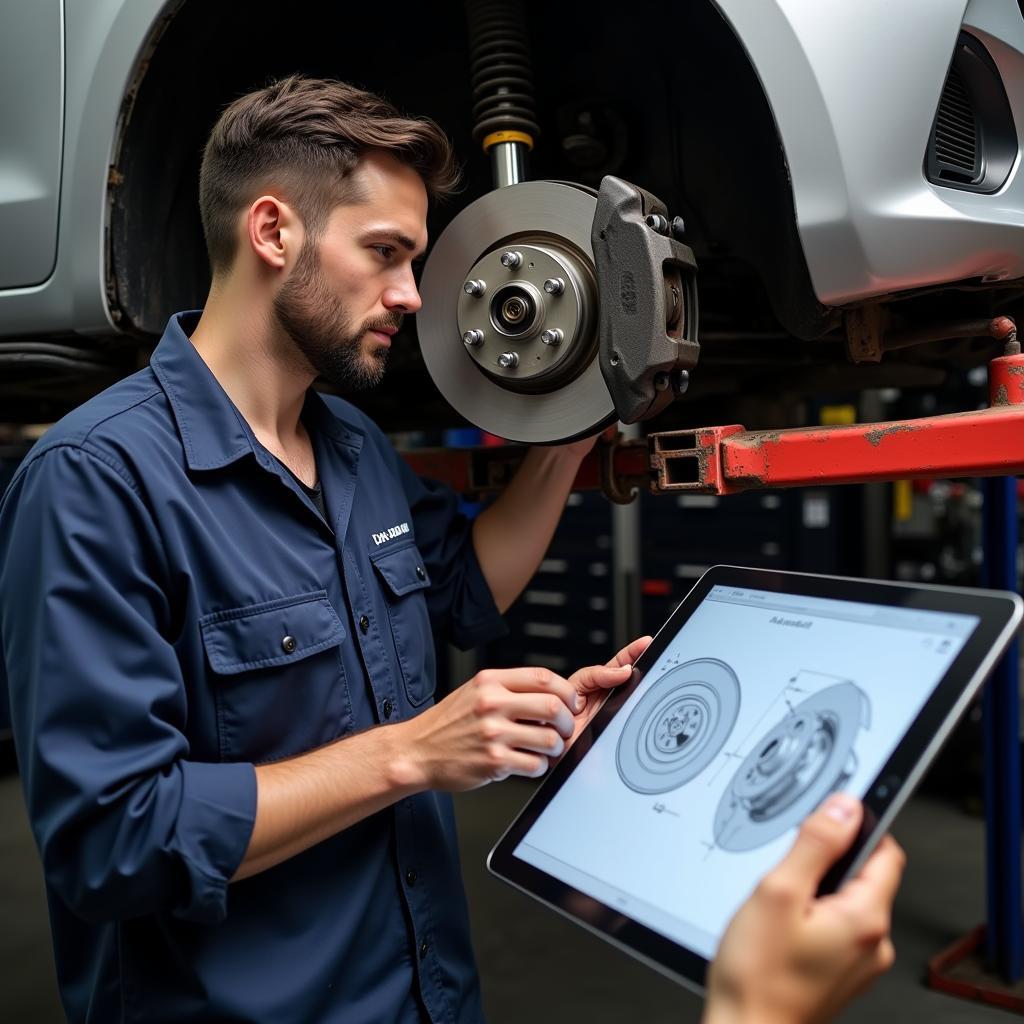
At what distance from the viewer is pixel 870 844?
1.45 ft

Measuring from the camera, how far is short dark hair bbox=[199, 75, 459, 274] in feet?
2.85

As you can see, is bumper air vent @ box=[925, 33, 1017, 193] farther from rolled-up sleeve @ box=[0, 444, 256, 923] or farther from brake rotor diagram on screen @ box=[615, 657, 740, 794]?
rolled-up sleeve @ box=[0, 444, 256, 923]

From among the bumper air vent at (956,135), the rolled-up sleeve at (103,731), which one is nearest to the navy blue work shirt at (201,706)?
the rolled-up sleeve at (103,731)

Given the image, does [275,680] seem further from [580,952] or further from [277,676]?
[580,952]

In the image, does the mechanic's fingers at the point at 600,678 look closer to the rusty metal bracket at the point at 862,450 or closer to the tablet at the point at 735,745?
the tablet at the point at 735,745

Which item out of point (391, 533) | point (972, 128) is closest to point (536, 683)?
point (391, 533)

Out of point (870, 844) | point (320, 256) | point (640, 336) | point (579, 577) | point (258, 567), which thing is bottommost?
point (579, 577)

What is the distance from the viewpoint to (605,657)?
10.0 ft

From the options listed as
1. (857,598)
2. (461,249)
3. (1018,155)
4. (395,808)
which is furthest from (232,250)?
(1018,155)

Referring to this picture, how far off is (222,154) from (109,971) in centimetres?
76

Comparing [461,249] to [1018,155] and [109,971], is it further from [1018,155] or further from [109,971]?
[109,971]

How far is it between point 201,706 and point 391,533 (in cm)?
29

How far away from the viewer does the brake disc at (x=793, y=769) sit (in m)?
0.50

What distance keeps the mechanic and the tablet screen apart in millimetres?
54
